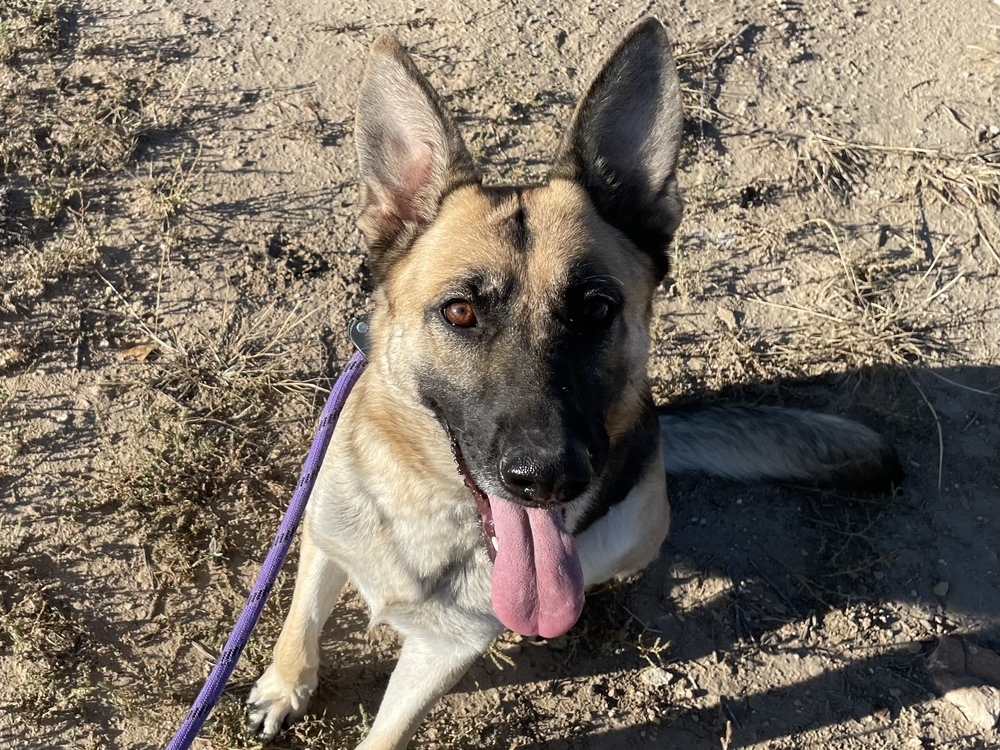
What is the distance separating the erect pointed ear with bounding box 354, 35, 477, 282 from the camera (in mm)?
2775

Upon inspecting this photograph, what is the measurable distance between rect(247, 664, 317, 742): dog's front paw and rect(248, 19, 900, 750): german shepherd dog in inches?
10.0

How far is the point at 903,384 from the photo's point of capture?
4918mm

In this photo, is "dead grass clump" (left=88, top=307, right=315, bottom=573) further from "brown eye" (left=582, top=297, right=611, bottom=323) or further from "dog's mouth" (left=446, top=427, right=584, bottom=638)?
"brown eye" (left=582, top=297, right=611, bottom=323)

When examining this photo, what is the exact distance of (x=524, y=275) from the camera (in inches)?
108

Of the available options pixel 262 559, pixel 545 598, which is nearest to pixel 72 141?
pixel 262 559

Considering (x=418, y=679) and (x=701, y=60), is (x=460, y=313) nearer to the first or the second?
(x=418, y=679)

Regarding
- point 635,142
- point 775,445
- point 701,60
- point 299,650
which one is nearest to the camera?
point 635,142

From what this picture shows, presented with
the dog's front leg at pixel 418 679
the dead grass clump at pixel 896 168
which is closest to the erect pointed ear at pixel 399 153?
the dog's front leg at pixel 418 679

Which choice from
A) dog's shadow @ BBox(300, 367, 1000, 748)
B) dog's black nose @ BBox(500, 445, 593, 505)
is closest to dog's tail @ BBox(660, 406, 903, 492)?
dog's shadow @ BBox(300, 367, 1000, 748)

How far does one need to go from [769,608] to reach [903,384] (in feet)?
5.96

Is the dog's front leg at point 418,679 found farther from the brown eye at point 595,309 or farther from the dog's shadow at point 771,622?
the brown eye at point 595,309

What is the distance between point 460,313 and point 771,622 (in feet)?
9.19

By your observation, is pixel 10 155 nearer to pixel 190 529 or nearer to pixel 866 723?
pixel 190 529

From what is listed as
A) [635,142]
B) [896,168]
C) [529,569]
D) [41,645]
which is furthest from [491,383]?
[896,168]
